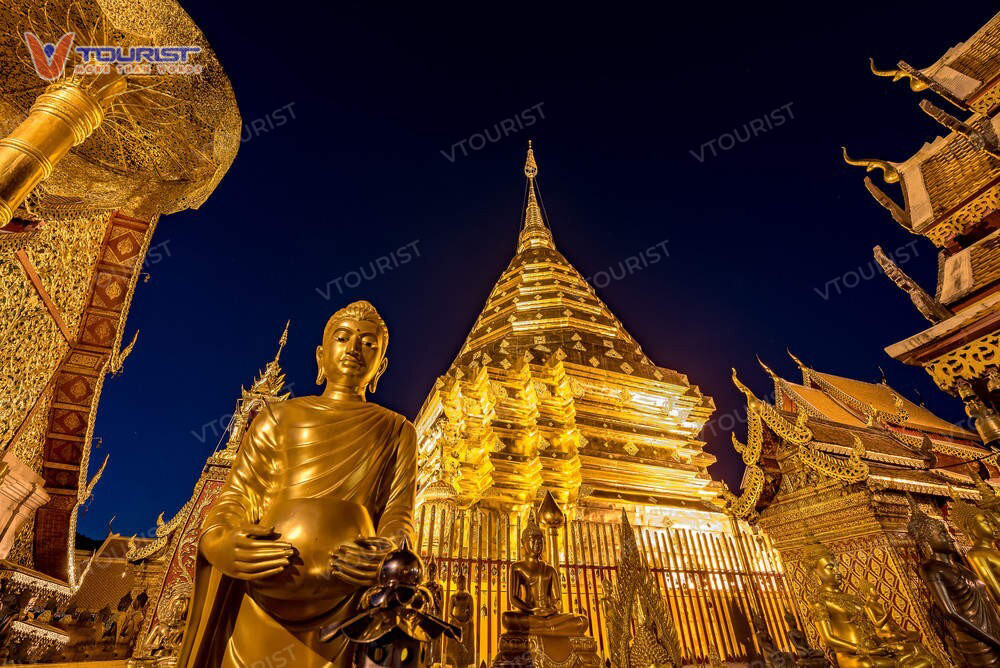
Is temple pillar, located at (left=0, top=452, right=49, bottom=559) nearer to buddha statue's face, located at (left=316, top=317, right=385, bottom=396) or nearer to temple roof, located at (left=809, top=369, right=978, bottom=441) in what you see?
buddha statue's face, located at (left=316, top=317, right=385, bottom=396)

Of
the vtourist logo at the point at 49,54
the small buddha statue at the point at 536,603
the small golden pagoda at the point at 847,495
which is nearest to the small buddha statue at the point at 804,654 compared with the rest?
the small golden pagoda at the point at 847,495

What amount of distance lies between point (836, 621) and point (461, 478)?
23.8 feet

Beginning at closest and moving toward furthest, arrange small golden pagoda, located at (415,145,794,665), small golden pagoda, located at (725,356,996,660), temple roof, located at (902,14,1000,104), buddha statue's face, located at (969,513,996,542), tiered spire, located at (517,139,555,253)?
1. buddha statue's face, located at (969,513,996,542)
2. small golden pagoda, located at (725,356,996,660)
3. temple roof, located at (902,14,1000,104)
4. small golden pagoda, located at (415,145,794,665)
5. tiered spire, located at (517,139,555,253)

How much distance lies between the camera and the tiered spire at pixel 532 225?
63.7 feet

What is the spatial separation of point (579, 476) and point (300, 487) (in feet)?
25.3

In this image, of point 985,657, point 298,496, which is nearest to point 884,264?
point 985,657

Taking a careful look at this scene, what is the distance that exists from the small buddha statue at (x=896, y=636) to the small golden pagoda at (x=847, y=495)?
4.01ft

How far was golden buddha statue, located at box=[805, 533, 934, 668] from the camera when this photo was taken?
3.57m

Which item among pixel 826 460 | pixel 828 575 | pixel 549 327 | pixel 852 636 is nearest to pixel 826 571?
pixel 828 575

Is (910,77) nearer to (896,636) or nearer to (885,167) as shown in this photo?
(885,167)

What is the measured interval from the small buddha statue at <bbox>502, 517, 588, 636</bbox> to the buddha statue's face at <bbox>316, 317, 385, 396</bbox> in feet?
10.1

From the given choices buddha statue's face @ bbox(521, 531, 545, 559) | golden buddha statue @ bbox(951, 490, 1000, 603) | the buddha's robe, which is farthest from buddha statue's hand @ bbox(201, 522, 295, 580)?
golden buddha statue @ bbox(951, 490, 1000, 603)

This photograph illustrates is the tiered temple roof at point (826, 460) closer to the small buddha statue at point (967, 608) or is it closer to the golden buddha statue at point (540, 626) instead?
the small buddha statue at point (967, 608)

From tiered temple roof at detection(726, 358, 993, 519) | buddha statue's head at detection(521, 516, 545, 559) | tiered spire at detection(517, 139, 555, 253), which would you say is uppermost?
tiered spire at detection(517, 139, 555, 253)
